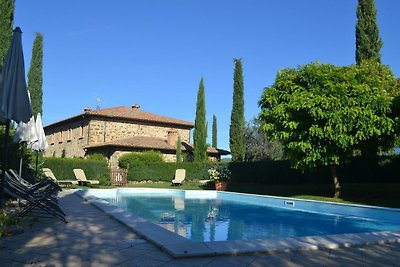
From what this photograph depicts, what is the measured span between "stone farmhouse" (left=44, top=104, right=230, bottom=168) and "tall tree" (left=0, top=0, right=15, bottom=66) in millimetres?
13625

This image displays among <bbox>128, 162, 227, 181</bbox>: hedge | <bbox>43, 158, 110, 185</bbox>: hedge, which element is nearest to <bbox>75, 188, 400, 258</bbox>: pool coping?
<bbox>43, 158, 110, 185</bbox>: hedge

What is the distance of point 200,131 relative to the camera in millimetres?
29766

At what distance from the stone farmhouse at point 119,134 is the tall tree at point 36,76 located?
155 inches

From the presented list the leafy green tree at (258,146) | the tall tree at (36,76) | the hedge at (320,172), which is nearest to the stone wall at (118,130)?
the tall tree at (36,76)

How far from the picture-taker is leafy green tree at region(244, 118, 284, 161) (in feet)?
117

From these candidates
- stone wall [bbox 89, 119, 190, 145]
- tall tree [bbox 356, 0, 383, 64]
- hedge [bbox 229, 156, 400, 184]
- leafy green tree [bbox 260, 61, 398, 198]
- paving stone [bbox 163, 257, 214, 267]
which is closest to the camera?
paving stone [bbox 163, 257, 214, 267]

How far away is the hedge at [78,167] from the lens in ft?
78.4

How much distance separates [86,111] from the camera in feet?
101

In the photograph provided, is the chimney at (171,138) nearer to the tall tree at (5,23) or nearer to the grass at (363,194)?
the grass at (363,194)

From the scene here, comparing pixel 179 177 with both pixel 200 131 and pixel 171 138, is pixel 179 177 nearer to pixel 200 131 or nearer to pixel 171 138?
pixel 200 131

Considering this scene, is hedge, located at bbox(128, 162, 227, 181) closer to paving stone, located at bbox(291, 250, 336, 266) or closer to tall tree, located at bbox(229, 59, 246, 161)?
tall tree, located at bbox(229, 59, 246, 161)

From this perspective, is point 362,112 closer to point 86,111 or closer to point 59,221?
point 59,221

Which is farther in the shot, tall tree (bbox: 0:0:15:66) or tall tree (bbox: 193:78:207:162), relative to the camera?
tall tree (bbox: 193:78:207:162)

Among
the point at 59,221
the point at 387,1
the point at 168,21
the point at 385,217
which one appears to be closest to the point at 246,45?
the point at 168,21
